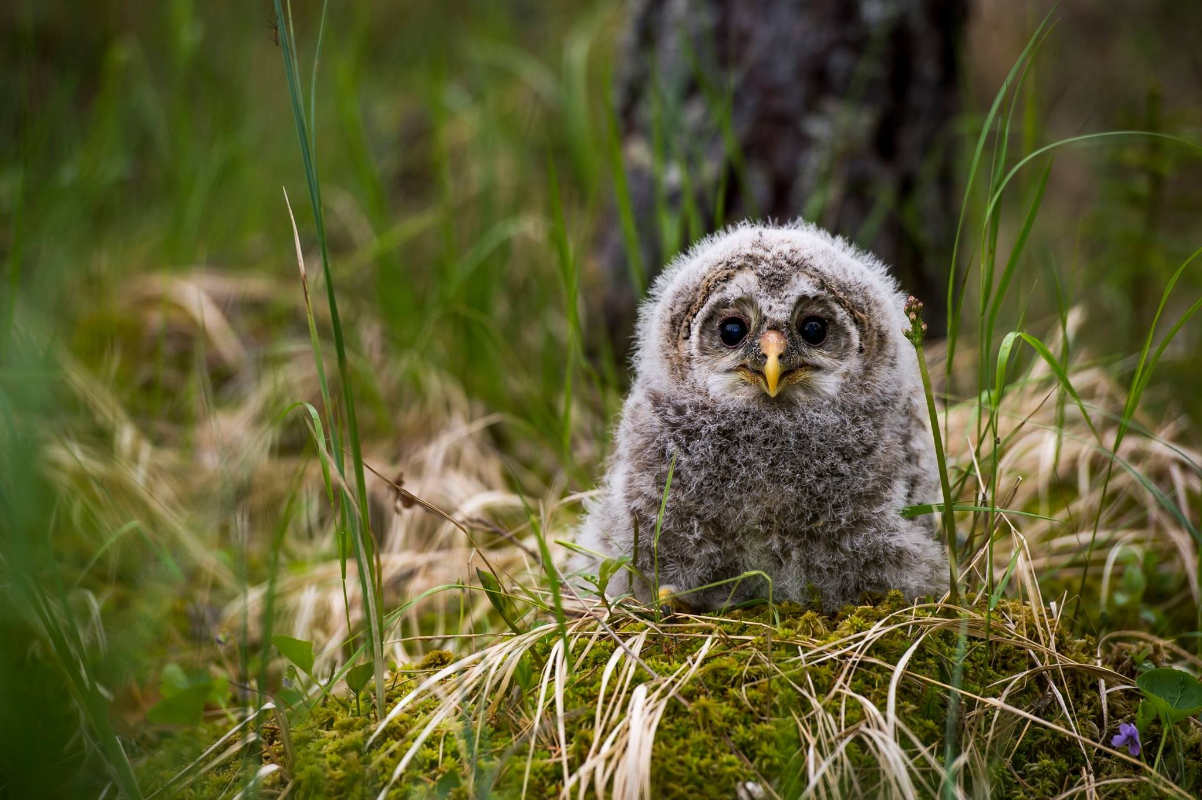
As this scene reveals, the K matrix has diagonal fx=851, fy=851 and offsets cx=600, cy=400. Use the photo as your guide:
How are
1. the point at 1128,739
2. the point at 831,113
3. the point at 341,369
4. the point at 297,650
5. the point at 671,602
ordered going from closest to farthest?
the point at 341,369, the point at 1128,739, the point at 297,650, the point at 671,602, the point at 831,113

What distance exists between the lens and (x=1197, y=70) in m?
6.39

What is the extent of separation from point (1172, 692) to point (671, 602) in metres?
1.27

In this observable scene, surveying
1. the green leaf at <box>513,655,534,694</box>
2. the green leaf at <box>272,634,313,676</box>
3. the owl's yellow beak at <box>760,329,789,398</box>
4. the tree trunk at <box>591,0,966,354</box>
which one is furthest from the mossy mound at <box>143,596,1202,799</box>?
the tree trunk at <box>591,0,966,354</box>

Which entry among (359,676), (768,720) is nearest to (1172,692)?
(768,720)

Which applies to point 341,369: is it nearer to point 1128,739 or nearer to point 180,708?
point 180,708

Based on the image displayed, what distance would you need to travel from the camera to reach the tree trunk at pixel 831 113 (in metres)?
4.13

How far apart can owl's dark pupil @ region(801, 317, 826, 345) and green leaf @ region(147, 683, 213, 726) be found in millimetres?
1943

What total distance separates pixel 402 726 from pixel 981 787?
1344 millimetres

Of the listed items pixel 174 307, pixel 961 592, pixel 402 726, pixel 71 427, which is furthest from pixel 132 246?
pixel 961 592

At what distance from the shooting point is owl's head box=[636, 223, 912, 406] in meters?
2.34

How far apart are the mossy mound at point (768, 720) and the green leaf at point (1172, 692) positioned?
0.08 meters

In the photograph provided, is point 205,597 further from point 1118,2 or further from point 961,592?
point 1118,2

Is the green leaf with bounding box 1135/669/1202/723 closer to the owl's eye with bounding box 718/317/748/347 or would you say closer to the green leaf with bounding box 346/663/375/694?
the owl's eye with bounding box 718/317/748/347

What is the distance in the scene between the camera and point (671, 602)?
8.03 ft
